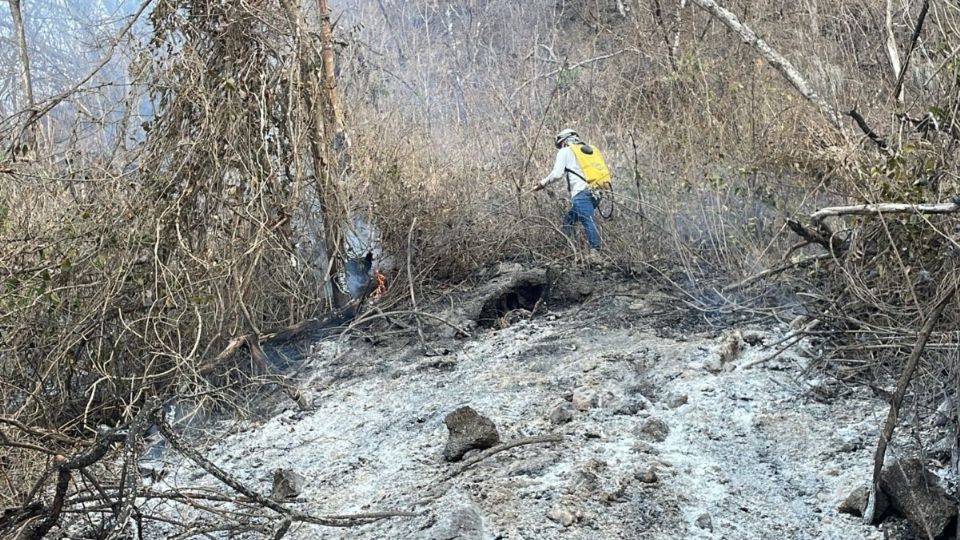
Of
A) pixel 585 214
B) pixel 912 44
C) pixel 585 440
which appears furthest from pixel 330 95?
pixel 912 44

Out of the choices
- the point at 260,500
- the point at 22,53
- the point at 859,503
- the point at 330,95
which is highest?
the point at 22,53

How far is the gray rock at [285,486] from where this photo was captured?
4.91 meters

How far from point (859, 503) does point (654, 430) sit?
44.2 inches

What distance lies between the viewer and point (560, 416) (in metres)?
5.14

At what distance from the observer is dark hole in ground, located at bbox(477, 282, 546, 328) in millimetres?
7930

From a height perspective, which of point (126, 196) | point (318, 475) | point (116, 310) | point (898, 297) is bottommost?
point (318, 475)

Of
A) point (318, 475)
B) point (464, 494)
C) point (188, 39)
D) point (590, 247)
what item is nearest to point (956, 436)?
point (464, 494)

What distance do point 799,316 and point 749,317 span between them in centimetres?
53

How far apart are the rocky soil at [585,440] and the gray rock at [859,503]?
→ 0.04m

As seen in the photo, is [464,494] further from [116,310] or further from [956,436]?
[116,310]

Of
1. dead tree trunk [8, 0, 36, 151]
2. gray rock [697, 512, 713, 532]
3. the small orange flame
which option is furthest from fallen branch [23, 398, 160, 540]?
dead tree trunk [8, 0, 36, 151]

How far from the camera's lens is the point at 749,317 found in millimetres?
6391

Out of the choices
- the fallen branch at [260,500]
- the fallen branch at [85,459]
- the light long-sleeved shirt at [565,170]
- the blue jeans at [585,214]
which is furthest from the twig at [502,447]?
the light long-sleeved shirt at [565,170]

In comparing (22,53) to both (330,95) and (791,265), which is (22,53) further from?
(791,265)
